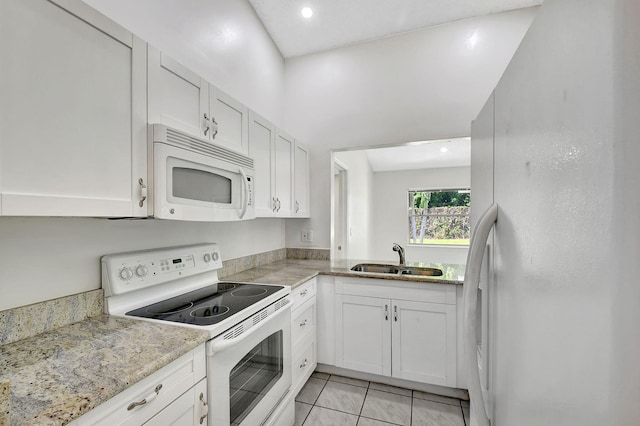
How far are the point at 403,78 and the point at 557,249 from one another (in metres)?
2.67

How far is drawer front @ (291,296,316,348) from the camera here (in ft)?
6.57

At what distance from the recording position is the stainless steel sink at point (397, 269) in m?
2.52

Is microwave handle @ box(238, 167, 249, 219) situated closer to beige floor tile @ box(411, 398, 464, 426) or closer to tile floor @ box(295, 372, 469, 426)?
tile floor @ box(295, 372, 469, 426)

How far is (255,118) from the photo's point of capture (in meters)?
2.02

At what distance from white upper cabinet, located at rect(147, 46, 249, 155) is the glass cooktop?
0.86 m

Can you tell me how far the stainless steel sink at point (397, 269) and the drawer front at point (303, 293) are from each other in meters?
0.45

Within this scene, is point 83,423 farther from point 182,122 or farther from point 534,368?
point 182,122

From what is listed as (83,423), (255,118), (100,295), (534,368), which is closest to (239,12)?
(255,118)

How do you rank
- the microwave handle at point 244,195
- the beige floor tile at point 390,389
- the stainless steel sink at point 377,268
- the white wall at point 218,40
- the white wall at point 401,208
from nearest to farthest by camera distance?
the white wall at point 218,40 < the microwave handle at point 244,195 < the beige floor tile at point 390,389 < the stainless steel sink at point 377,268 < the white wall at point 401,208

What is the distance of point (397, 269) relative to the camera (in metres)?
2.63

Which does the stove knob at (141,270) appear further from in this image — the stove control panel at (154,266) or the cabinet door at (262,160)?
the cabinet door at (262,160)

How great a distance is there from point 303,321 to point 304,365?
0.33 m

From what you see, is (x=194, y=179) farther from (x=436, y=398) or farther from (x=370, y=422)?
(x=436, y=398)

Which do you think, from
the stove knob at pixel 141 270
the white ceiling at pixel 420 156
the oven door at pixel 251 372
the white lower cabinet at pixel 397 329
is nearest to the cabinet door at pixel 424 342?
the white lower cabinet at pixel 397 329
